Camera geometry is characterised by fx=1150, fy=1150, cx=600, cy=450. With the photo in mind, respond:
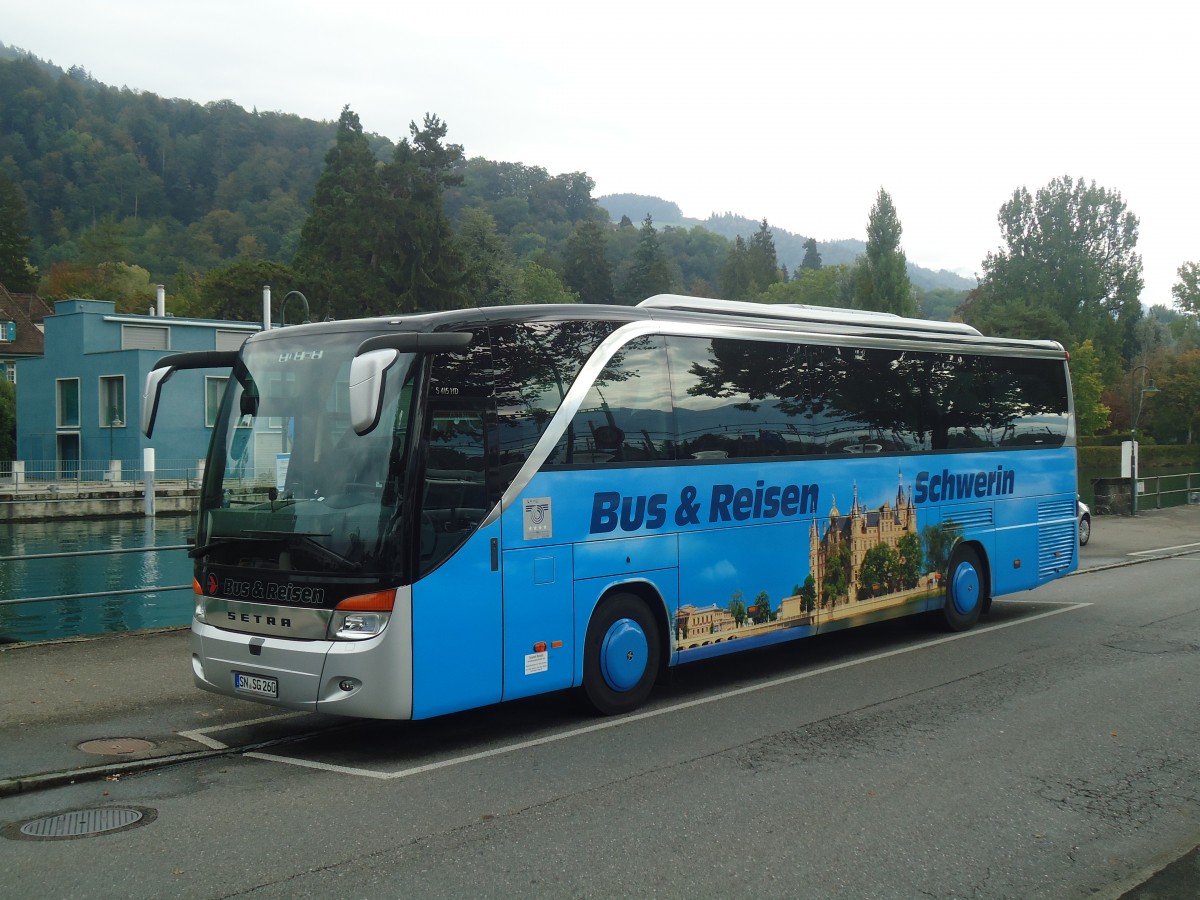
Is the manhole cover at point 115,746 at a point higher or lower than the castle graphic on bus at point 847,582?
lower

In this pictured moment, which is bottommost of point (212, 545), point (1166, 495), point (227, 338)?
point (1166, 495)

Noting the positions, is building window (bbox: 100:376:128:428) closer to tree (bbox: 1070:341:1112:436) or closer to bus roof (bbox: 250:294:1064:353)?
tree (bbox: 1070:341:1112:436)

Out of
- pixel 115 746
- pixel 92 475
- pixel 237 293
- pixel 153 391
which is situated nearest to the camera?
pixel 115 746

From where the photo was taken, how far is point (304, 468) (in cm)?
816

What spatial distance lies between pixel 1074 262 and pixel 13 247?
100 meters

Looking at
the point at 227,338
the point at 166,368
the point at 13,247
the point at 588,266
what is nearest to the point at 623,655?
the point at 166,368

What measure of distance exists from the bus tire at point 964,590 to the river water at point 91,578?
863cm

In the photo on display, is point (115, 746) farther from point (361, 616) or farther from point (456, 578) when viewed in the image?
point (456, 578)

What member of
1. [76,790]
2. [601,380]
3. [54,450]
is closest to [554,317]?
[601,380]

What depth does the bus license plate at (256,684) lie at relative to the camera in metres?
8.11

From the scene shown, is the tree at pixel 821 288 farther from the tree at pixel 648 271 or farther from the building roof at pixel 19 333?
the building roof at pixel 19 333

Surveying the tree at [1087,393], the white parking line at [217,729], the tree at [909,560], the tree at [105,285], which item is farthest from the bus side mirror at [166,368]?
the tree at [105,285]

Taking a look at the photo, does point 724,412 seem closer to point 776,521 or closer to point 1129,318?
point 776,521

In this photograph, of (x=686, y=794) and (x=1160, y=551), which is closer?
(x=686, y=794)
